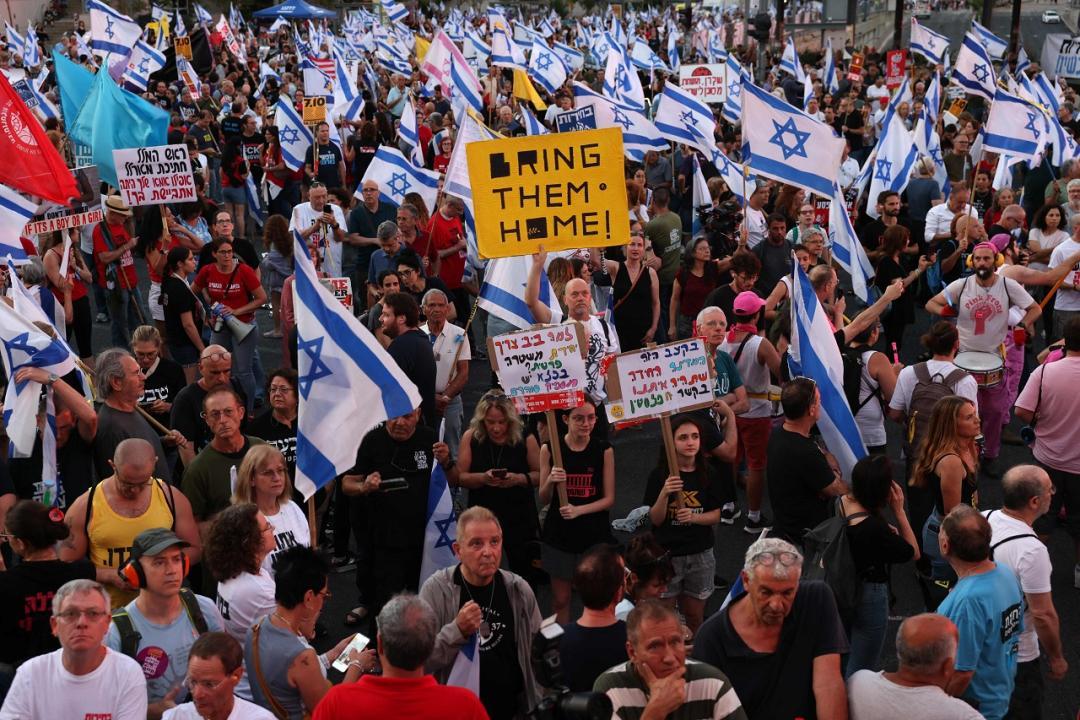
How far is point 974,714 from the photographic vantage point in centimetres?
434

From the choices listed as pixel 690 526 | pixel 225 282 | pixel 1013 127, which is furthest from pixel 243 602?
pixel 1013 127

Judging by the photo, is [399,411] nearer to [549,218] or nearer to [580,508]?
[580,508]

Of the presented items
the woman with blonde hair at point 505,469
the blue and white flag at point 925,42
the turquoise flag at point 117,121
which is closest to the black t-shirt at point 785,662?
the woman with blonde hair at point 505,469

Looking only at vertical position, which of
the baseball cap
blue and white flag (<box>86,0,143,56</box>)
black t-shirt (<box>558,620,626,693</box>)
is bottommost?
black t-shirt (<box>558,620,626,693</box>)

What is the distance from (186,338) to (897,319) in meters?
6.36

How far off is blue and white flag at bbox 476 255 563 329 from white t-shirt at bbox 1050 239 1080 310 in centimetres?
446

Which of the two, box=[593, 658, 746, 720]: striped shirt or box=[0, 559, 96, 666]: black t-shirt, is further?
box=[0, 559, 96, 666]: black t-shirt

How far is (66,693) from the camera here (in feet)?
14.7

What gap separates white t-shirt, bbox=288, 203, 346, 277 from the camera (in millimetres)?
12578

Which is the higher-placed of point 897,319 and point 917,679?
point 897,319

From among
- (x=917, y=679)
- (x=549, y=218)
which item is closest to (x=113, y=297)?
(x=549, y=218)

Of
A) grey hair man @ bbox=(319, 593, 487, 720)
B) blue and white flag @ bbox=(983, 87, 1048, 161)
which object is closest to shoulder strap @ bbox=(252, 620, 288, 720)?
grey hair man @ bbox=(319, 593, 487, 720)

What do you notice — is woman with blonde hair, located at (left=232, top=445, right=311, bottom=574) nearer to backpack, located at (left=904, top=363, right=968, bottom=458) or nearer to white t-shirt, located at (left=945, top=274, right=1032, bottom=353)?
backpack, located at (left=904, top=363, right=968, bottom=458)

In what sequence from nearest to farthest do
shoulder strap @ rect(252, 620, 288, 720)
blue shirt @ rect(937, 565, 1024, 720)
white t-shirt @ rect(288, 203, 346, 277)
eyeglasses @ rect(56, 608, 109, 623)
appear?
eyeglasses @ rect(56, 608, 109, 623)
shoulder strap @ rect(252, 620, 288, 720)
blue shirt @ rect(937, 565, 1024, 720)
white t-shirt @ rect(288, 203, 346, 277)
